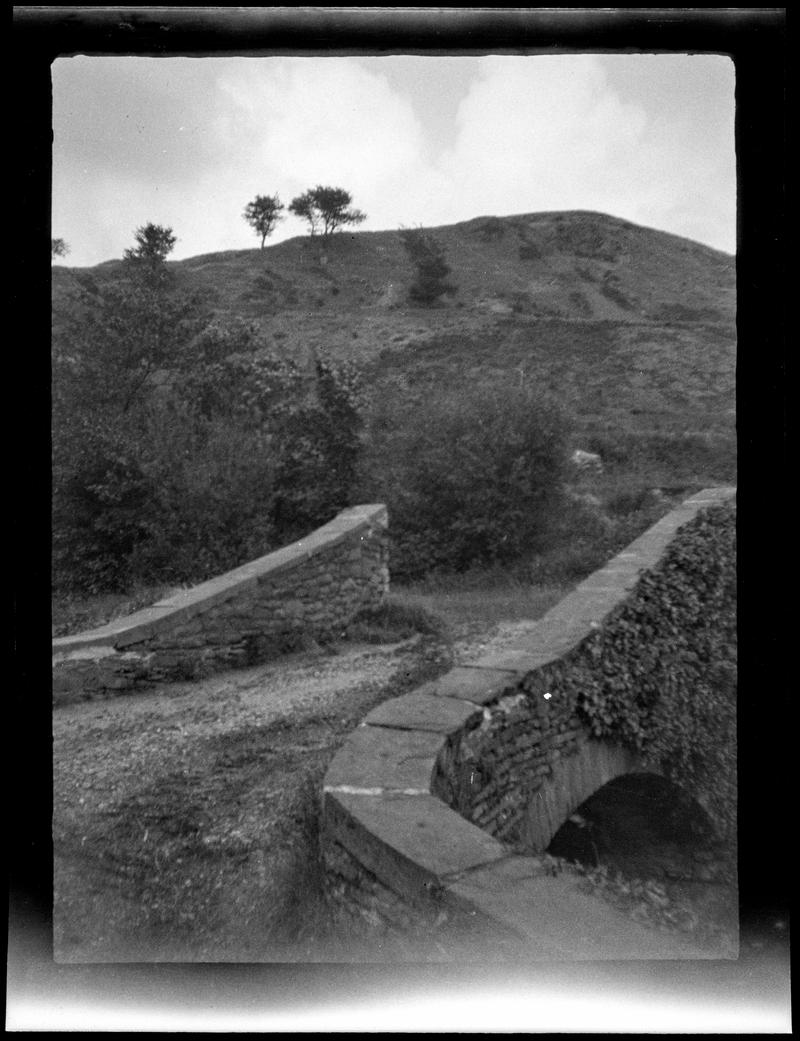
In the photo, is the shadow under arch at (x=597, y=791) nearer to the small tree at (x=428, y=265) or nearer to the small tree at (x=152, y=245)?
the small tree at (x=152, y=245)

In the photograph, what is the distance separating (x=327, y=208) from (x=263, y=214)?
2.98 feet

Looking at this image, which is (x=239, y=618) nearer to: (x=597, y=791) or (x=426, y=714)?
(x=426, y=714)

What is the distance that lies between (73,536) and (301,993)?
7.94 metres

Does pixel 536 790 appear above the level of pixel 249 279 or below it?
below

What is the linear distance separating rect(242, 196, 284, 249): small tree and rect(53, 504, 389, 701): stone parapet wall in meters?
2.71

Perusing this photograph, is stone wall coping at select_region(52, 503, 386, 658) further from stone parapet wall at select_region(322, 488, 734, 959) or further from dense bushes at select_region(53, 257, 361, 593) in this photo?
stone parapet wall at select_region(322, 488, 734, 959)

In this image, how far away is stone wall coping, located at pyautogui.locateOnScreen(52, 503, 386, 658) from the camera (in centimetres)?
612

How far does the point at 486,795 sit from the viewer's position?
4273mm

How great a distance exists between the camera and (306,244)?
10.1m

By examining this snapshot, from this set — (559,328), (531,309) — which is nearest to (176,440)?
(531,309)

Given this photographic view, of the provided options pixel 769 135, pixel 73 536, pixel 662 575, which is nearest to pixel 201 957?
pixel 769 135

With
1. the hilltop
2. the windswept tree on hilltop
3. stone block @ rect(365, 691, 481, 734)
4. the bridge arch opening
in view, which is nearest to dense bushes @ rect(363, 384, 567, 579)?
the hilltop

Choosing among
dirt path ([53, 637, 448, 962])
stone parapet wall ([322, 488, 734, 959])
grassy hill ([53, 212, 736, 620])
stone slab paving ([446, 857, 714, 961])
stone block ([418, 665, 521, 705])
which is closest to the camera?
stone slab paving ([446, 857, 714, 961])

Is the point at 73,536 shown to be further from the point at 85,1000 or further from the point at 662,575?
the point at 85,1000
